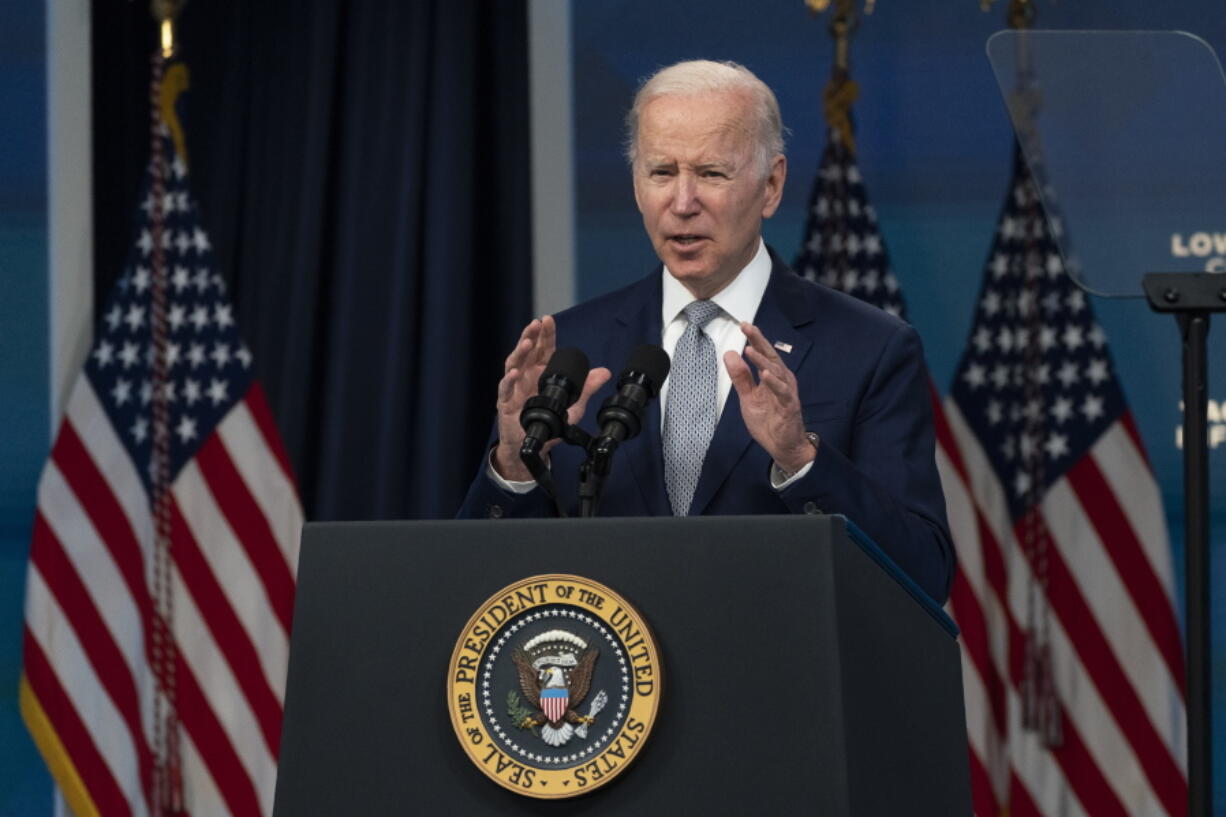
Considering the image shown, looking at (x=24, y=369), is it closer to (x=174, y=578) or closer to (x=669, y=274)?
(x=174, y=578)

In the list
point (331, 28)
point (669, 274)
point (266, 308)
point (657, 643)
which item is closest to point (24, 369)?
point (266, 308)

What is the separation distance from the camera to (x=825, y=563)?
5.04ft

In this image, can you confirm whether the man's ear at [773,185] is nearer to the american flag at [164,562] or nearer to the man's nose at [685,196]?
the man's nose at [685,196]

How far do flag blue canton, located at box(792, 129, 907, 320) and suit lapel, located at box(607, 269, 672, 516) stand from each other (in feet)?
6.10

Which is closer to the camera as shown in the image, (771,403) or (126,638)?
(771,403)

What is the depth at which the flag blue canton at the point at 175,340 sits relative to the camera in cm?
429

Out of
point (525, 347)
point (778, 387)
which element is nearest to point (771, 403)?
point (778, 387)

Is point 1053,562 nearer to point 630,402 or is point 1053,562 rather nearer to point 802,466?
point 802,466

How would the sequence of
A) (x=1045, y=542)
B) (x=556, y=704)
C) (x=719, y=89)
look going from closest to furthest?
(x=556, y=704)
(x=719, y=89)
(x=1045, y=542)

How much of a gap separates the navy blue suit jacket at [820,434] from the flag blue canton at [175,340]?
2094mm

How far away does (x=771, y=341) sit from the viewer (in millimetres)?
2322

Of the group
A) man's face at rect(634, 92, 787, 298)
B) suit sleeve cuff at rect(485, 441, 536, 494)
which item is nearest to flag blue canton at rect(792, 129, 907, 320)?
man's face at rect(634, 92, 787, 298)

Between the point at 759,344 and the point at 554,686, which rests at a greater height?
the point at 759,344

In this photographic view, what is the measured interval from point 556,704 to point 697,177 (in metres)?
0.93
